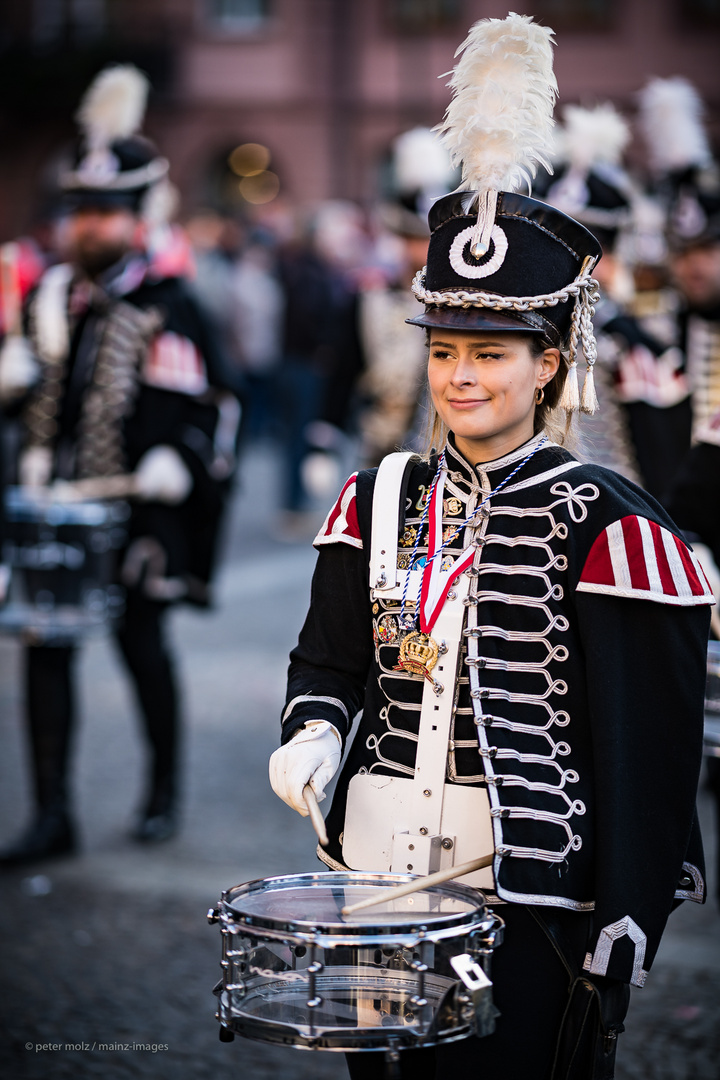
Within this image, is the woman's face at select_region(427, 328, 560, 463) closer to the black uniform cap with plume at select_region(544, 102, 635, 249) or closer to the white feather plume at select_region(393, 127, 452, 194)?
the black uniform cap with plume at select_region(544, 102, 635, 249)

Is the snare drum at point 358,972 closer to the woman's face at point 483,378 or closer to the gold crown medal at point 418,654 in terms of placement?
the gold crown medal at point 418,654

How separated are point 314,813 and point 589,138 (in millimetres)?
3652

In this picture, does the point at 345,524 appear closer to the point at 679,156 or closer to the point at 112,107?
the point at 112,107

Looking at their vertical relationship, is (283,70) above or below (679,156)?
above

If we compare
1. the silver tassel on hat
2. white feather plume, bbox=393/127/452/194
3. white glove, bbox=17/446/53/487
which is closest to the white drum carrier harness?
the silver tassel on hat

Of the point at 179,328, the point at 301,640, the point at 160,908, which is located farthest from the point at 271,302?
the point at 301,640

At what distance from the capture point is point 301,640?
2.71 metres

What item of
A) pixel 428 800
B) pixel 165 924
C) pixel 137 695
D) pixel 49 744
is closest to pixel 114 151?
pixel 137 695

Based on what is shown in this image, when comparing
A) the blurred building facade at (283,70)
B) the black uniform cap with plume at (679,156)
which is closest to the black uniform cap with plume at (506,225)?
the black uniform cap with plume at (679,156)

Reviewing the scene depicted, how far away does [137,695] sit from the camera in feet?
18.0

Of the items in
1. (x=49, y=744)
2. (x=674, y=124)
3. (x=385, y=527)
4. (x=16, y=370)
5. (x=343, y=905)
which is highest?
(x=674, y=124)

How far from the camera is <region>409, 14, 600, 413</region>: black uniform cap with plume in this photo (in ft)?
8.02

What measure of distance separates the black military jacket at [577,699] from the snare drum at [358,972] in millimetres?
198

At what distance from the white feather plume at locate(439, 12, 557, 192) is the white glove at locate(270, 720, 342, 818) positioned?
0.94 m
